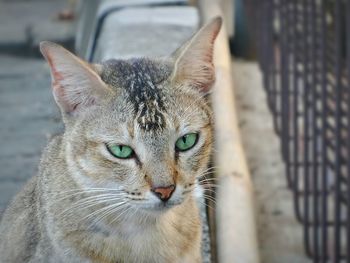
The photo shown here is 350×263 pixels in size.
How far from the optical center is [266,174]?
6.25 metres

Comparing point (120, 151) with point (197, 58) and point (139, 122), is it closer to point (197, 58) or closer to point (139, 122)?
point (139, 122)

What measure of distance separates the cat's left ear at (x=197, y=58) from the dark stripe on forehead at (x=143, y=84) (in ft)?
0.16

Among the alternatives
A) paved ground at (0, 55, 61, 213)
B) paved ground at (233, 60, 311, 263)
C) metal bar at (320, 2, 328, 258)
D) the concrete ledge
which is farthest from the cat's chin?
paved ground at (233, 60, 311, 263)

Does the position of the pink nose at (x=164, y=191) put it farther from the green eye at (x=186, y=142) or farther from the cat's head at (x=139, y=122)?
the green eye at (x=186, y=142)

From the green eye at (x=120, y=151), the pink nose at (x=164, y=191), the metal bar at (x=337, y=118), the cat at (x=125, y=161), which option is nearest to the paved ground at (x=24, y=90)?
the cat at (x=125, y=161)

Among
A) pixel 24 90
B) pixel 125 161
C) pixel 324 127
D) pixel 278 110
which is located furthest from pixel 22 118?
pixel 125 161

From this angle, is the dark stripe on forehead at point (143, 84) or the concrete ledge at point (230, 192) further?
the concrete ledge at point (230, 192)

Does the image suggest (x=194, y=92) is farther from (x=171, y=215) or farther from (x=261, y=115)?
(x=261, y=115)

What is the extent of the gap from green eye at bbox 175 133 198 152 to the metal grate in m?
1.49

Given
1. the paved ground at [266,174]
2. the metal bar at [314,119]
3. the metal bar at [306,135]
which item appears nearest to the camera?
the metal bar at [314,119]

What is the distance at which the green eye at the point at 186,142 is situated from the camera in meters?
2.93

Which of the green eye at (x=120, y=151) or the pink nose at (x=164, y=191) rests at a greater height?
the green eye at (x=120, y=151)

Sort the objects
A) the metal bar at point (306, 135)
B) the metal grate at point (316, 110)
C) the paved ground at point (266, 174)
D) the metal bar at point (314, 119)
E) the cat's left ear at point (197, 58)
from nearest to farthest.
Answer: the cat's left ear at point (197, 58)
the metal grate at point (316, 110)
the metal bar at point (314, 119)
the metal bar at point (306, 135)
the paved ground at point (266, 174)

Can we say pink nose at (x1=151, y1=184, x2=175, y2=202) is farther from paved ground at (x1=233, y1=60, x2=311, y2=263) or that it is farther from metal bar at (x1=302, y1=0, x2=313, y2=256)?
paved ground at (x1=233, y1=60, x2=311, y2=263)
